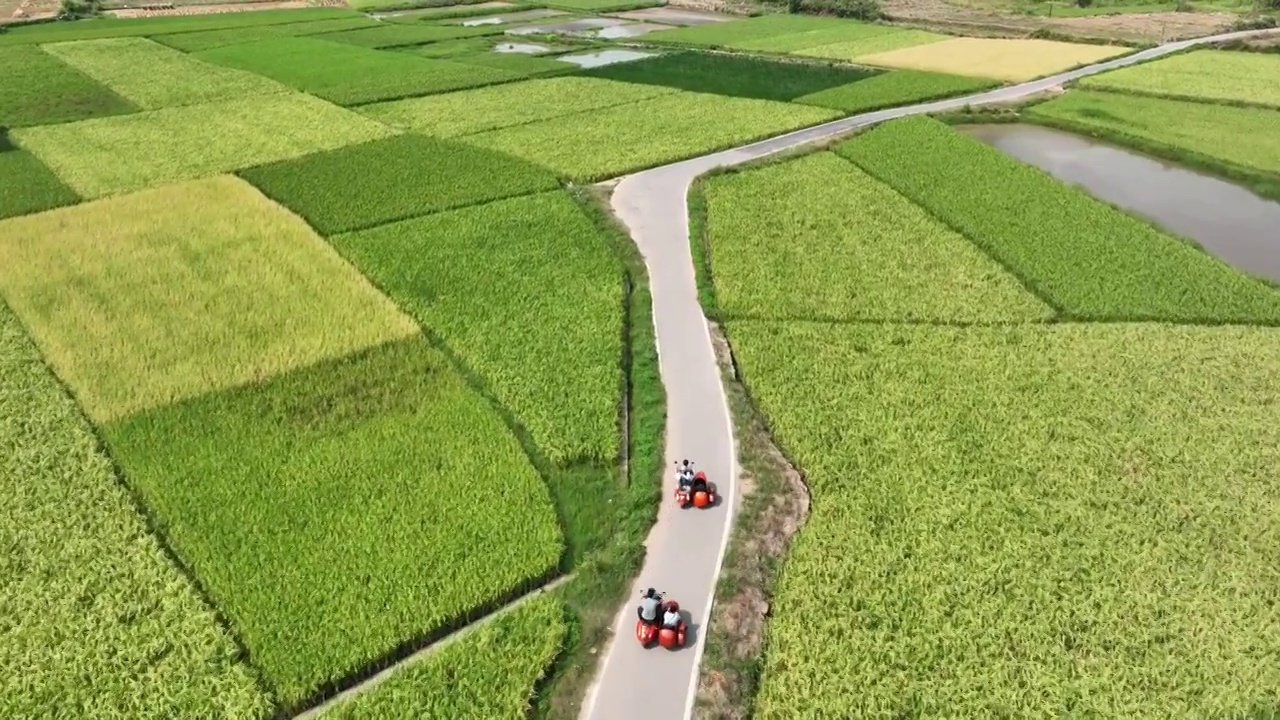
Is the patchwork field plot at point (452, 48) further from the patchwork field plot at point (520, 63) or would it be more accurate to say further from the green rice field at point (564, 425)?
the green rice field at point (564, 425)

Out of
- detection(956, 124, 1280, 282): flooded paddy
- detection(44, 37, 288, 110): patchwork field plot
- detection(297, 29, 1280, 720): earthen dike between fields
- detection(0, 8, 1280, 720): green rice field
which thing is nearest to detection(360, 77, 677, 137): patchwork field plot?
detection(0, 8, 1280, 720): green rice field

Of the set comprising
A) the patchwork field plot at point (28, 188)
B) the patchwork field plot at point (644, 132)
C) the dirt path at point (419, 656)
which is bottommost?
the dirt path at point (419, 656)

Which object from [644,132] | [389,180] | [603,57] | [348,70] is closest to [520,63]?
[603,57]

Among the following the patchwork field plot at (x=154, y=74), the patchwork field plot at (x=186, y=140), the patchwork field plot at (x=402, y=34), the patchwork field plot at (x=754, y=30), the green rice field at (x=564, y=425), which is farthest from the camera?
the patchwork field plot at (x=754, y=30)

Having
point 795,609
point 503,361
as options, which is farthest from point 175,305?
point 795,609

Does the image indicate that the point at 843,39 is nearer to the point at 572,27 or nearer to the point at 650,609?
the point at 572,27

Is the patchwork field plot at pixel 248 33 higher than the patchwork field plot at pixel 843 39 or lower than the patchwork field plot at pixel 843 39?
lower

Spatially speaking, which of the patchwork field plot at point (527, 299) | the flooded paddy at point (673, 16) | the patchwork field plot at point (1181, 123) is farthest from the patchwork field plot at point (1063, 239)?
the flooded paddy at point (673, 16)
